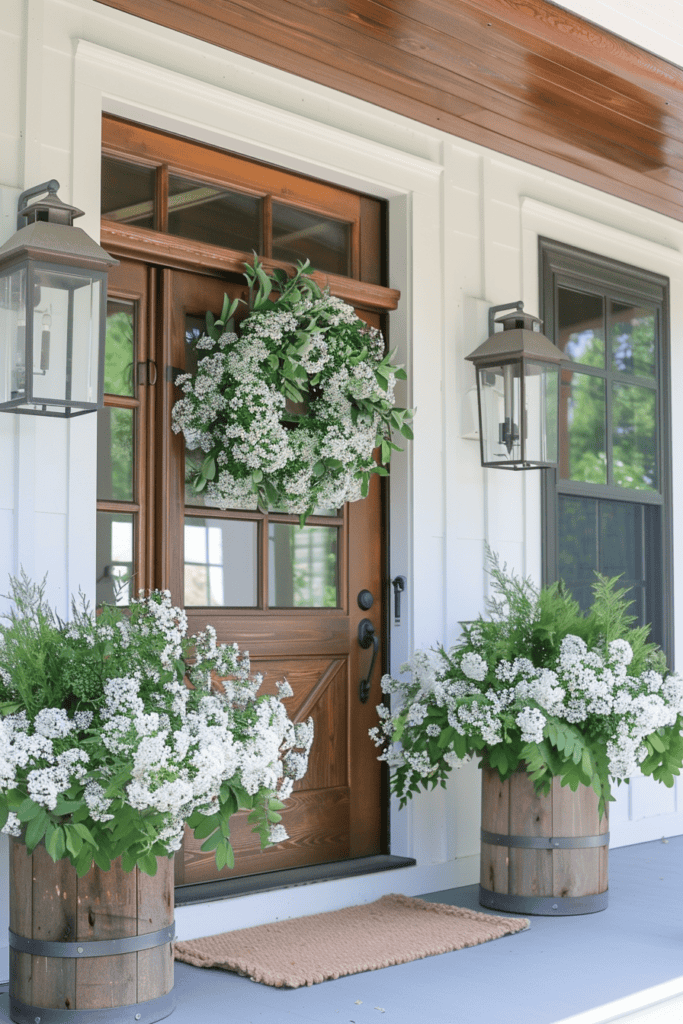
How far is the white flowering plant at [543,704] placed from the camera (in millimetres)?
3619

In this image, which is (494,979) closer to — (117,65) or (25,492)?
(25,492)

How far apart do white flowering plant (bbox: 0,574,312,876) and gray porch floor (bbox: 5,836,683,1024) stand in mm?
431

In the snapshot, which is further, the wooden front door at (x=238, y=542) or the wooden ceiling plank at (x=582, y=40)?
the wooden front door at (x=238, y=542)

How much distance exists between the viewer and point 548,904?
378cm

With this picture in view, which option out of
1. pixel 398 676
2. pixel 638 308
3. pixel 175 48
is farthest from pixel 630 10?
pixel 398 676

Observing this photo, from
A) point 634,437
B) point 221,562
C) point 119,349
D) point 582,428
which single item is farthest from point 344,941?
point 634,437

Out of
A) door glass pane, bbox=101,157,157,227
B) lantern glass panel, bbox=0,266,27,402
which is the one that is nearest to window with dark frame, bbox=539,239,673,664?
door glass pane, bbox=101,157,157,227

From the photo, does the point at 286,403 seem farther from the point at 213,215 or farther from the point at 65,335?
the point at 65,335

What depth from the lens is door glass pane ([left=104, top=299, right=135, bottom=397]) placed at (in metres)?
3.58

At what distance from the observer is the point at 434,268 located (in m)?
4.41

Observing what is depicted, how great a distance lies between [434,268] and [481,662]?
1571 mm

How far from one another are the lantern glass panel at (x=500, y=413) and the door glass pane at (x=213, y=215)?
998mm

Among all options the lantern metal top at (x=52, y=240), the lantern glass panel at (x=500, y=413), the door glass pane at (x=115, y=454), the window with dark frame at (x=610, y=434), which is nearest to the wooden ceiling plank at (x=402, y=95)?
the window with dark frame at (x=610, y=434)

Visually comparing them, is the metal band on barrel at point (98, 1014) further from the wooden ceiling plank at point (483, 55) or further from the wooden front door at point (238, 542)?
the wooden ceiling plank at point (483, 55)
